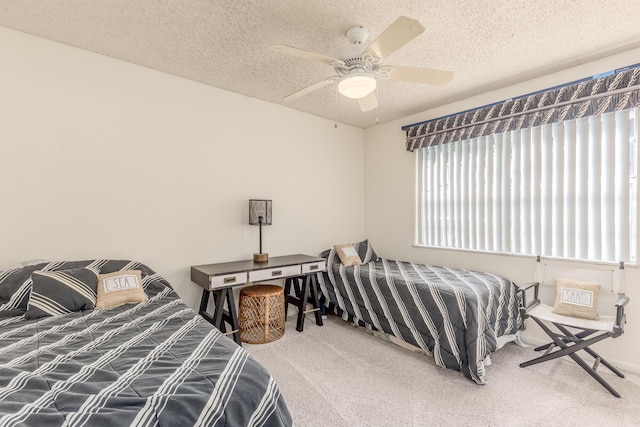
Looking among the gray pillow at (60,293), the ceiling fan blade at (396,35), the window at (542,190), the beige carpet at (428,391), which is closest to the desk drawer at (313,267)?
the beige carpet at (428,391)

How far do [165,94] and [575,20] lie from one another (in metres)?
3.24

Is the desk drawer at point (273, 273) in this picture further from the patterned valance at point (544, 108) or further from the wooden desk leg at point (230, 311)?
the patterned valance at point (544, 108)

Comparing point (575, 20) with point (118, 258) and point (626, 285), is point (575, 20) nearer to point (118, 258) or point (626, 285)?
point (626, 285)

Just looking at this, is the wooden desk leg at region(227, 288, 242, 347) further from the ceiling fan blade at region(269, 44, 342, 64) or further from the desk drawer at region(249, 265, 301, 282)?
the ceiling fan blade at region(269, 44, 342, 64)

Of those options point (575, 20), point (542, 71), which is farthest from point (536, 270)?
point (575, 20)

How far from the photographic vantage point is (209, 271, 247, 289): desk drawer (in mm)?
2596

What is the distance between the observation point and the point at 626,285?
2385 millimetres

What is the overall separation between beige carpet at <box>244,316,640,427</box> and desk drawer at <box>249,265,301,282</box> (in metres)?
0.63

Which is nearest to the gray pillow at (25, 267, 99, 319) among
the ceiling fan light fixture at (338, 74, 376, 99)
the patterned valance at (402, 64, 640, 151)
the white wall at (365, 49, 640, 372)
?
the ceiling fan light fixture at (338, 74, 376, 99)

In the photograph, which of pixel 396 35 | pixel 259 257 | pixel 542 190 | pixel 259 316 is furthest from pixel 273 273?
pixel 542 190

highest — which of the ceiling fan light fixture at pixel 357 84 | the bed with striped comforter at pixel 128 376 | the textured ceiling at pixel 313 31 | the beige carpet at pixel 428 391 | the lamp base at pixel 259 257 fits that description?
the textured ceiling at pixel 313 31

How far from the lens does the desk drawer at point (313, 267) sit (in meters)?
3.23

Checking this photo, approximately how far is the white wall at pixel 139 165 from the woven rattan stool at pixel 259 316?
52 centimetres

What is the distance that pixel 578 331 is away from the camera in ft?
8.58
